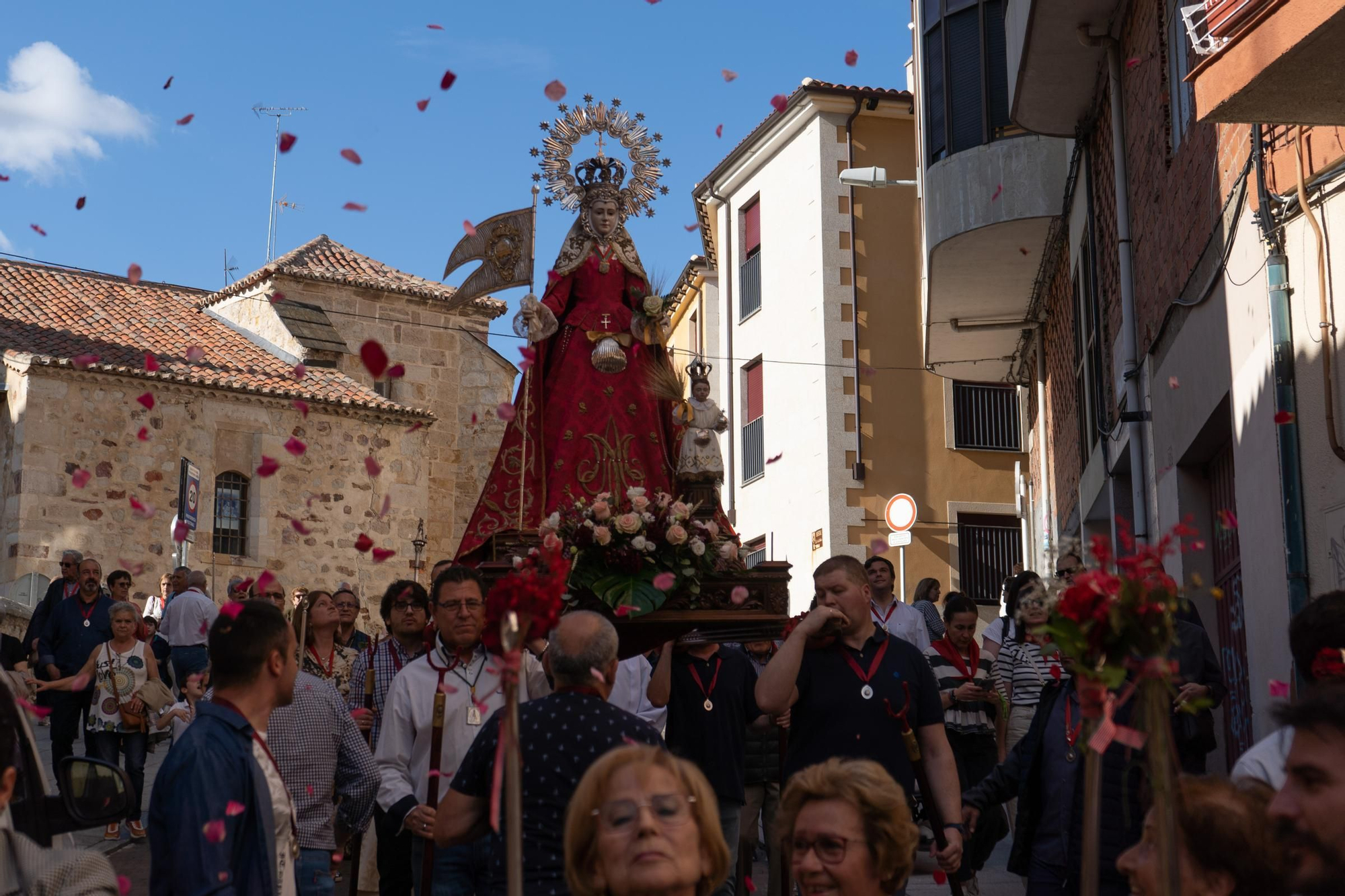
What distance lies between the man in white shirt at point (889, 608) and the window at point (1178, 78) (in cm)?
340

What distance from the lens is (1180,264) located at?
34.2 feet

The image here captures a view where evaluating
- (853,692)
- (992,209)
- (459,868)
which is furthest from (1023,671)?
(992,209)

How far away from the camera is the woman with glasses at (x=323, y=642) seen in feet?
28.9

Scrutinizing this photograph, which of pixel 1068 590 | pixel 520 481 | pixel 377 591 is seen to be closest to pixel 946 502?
pixel 377 591

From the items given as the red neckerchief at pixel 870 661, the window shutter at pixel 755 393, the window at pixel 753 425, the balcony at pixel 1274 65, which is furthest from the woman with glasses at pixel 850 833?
the window shutter at pixel 755 393

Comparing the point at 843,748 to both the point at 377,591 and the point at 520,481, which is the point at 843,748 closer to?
the point at 520,481

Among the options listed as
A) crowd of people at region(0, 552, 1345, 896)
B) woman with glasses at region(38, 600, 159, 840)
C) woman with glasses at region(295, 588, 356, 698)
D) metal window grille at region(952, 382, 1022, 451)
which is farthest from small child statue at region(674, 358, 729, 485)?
metal window grille at region(952, 382, 1022, 451)

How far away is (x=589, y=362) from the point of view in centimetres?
1001

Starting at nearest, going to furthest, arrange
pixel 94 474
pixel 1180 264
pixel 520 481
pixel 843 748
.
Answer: pixel 843 748 → pixel 520 481 → pixel 1180 264 → pixel 94 474

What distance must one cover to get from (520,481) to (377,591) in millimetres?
22085

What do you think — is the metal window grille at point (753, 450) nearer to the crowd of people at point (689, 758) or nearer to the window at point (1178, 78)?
the crowd of people at point (689, 758)

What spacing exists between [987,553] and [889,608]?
14965 millimetres

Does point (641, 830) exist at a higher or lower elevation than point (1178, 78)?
lower

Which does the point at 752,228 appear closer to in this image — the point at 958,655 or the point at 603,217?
the point at 603,217
